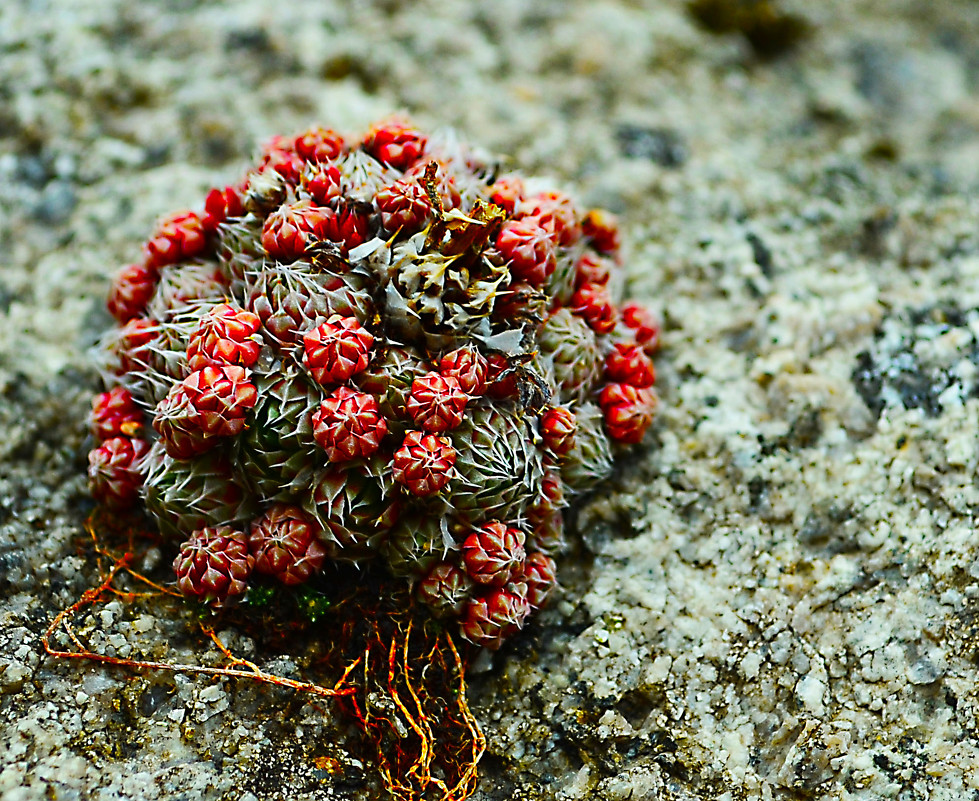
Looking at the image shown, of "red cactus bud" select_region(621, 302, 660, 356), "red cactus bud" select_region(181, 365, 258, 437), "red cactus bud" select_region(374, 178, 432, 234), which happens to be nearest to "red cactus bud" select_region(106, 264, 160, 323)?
"red cactus bud" select_region(181, 365, 258, 437)

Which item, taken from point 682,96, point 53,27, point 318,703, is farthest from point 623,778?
point 53,27

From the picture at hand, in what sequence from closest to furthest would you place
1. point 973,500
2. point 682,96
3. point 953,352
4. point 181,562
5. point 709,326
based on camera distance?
1. point 181,562
2. point 973,500
3. point 953,352
4. point 709,326
5. point 682,96

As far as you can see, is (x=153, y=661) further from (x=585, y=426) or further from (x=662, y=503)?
(x=662, y=503)

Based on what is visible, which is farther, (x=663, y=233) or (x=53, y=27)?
(x=53, y=27)

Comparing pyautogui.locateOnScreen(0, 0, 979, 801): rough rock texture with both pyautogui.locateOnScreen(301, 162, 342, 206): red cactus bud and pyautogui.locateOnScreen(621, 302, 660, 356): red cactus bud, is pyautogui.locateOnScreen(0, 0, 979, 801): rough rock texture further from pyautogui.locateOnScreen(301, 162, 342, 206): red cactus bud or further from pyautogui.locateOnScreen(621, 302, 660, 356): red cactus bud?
pyautogui.locateOnScreen(301, 162, 342, 206): red cactus bud

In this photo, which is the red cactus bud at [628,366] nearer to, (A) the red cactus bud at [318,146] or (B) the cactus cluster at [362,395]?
(B) the cactus cluster at [362,395]

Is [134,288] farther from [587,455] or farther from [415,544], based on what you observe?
[587,455]
